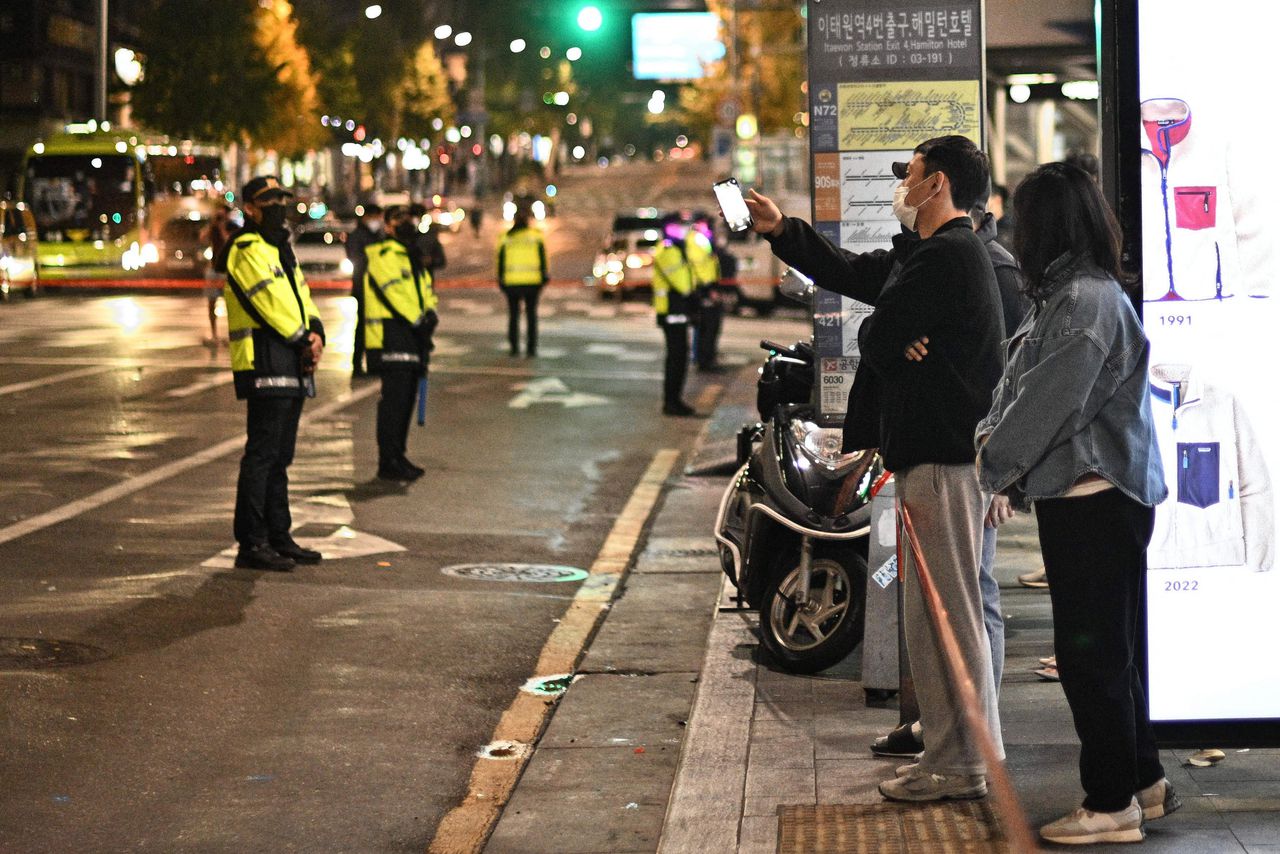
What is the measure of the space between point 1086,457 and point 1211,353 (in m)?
0.54

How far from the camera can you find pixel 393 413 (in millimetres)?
13523

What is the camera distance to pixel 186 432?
1568 centimetres

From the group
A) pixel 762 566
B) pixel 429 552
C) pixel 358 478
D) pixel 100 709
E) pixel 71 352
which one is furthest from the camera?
pixel 71 352

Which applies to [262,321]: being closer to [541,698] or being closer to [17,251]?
[541,698]

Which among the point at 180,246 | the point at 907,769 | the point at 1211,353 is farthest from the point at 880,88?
the point at 180,246

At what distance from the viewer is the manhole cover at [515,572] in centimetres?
1029

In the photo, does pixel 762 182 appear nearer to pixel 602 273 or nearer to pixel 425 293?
pixel 602 273

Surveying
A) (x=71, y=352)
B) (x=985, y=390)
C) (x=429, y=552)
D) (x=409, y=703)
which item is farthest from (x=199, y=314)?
(x=985, y=390)

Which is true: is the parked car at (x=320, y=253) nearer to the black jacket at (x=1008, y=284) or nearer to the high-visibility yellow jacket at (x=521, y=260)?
the high-visibility yellow jacket at (x=521, y=260)

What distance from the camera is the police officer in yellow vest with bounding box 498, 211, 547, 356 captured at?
77.8 ft

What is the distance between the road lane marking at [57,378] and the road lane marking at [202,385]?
127 cm

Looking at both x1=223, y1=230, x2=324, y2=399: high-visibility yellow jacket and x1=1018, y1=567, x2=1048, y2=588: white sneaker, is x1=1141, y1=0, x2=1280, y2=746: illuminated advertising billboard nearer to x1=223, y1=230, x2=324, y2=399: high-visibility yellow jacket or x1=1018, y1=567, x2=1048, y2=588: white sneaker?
x1=1018, y1=567, x2=1048, y2=588: white sneaker

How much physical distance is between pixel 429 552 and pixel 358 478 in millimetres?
2823

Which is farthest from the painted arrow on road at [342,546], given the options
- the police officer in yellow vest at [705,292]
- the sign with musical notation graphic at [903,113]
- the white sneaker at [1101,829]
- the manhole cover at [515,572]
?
the police officer in yellow vest at [705,292]
